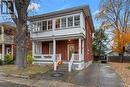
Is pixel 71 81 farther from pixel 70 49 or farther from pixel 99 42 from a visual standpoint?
pixel 99 42

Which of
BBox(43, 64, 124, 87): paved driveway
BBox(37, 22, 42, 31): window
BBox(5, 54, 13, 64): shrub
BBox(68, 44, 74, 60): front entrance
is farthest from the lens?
BBox(5, 54, 13, 64): shrub

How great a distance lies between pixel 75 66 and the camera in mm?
20953

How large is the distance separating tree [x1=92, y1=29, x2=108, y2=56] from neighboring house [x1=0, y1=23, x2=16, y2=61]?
27758mm

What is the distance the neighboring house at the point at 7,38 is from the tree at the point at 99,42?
27.8 meters

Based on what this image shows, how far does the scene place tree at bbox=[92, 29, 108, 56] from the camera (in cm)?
5670

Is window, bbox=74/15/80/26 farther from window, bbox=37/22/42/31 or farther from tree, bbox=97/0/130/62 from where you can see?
tree, bbox=97/0/130/62

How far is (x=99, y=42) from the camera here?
191ft

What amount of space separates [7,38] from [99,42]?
3262 cm

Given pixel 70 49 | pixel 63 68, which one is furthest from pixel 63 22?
pixel 63 68

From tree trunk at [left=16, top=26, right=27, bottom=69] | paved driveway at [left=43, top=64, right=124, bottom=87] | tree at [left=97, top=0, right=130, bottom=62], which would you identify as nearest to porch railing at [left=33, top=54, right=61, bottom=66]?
tree trunk at [left=16, top=26, right=27, bottom=69]

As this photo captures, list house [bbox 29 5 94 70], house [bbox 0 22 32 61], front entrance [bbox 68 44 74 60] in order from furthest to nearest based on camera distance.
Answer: house [bbox 0 22 32 61] → front entrance [bbox 68 44 74 60] → house [bbox 29 5 94 70]

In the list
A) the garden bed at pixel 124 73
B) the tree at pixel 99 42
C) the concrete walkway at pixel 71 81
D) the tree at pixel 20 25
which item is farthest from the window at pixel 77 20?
the tree at pixel 99 42

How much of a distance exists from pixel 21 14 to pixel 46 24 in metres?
6.91

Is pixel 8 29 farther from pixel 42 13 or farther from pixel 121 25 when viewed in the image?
pixel 121 25
